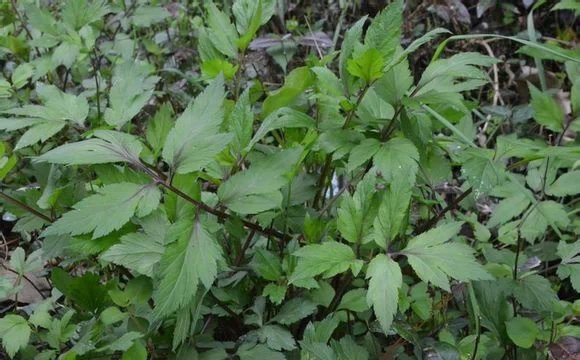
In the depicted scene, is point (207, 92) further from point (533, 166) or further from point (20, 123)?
point (533, 166)

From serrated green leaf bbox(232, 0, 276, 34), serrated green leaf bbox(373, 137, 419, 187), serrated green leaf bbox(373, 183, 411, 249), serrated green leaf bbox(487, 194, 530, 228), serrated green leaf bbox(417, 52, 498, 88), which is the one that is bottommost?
serrated green leaf bbox(487, 194, 530, 228)

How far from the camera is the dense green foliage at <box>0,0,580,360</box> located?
108 cm

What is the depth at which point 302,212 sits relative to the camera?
139cm

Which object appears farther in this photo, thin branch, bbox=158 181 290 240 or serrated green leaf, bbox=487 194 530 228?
serrated green leaf, bbox=487 194 530 228

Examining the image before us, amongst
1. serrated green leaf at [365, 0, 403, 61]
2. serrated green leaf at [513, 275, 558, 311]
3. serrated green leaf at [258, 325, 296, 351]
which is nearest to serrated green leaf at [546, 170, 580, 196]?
serrated green leaf at [513, 275, 558, 311]

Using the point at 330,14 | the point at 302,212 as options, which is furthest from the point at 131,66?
the point at 330,14

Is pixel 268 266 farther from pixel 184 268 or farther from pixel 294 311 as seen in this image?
pixel 184 268

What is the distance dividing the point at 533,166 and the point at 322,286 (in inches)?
33.7

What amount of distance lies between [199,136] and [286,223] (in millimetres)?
364

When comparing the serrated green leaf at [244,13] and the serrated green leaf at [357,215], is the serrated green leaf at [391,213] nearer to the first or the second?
the serrated green leaf at [357,215]

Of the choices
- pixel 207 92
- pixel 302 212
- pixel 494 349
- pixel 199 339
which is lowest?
pixel 494 349

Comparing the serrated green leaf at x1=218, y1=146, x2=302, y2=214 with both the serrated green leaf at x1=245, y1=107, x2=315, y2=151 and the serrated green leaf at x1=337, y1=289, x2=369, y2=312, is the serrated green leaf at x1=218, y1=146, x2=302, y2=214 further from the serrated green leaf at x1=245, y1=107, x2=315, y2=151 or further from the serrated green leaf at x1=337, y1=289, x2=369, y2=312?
the serrated green leaf at x1=337, y1=289, x2=369, y2=312

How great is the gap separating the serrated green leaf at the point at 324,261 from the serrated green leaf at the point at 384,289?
0.05 meters

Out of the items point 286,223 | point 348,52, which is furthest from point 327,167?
point 348,52
